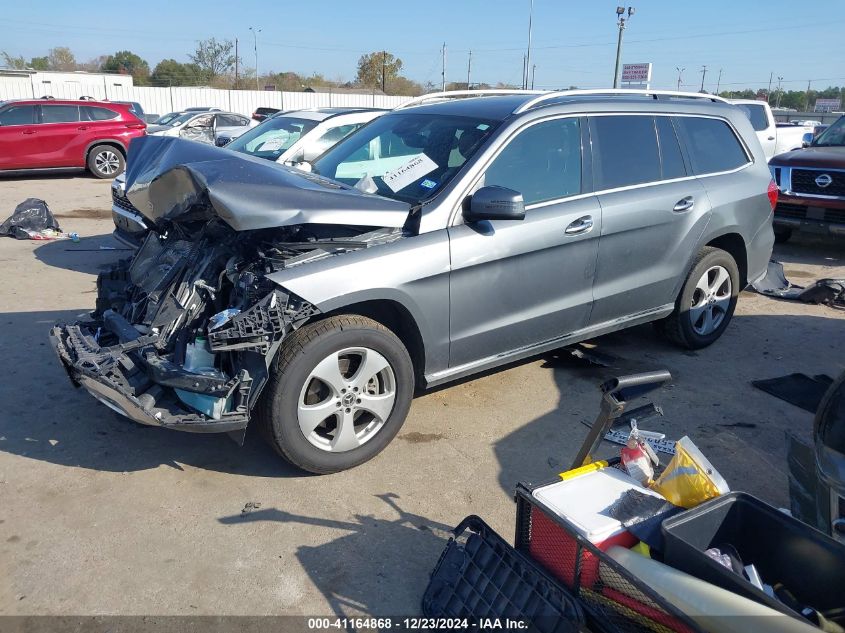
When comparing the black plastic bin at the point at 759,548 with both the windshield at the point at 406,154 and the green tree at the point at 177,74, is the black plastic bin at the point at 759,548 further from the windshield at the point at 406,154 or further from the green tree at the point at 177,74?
the green tree at the point at 177,74

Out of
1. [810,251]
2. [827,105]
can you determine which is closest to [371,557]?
[810,251]

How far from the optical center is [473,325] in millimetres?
3934

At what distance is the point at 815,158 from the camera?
8.97m

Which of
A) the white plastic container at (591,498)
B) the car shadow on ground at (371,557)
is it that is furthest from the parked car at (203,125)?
the white plastic container at (591,498)

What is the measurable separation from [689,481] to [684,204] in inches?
109

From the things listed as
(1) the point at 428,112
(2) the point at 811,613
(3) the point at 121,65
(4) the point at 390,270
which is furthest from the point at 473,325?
(3) the point at 121,65

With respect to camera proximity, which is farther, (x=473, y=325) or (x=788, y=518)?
(x=473, y=325)

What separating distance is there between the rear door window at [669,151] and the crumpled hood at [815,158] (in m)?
5.02

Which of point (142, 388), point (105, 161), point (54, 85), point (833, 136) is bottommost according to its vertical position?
point (142, 388)

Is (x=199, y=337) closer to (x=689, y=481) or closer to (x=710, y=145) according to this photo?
(x=689, y=481)

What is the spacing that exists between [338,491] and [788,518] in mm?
2042

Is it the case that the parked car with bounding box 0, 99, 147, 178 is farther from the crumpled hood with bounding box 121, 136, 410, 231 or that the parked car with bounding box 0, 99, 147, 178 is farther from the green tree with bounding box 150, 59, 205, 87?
the green tree with bounding box 150, 59, 205, 87

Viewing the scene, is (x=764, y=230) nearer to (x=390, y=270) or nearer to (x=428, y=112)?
(x=428, y=112)

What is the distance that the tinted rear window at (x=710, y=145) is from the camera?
509cm
